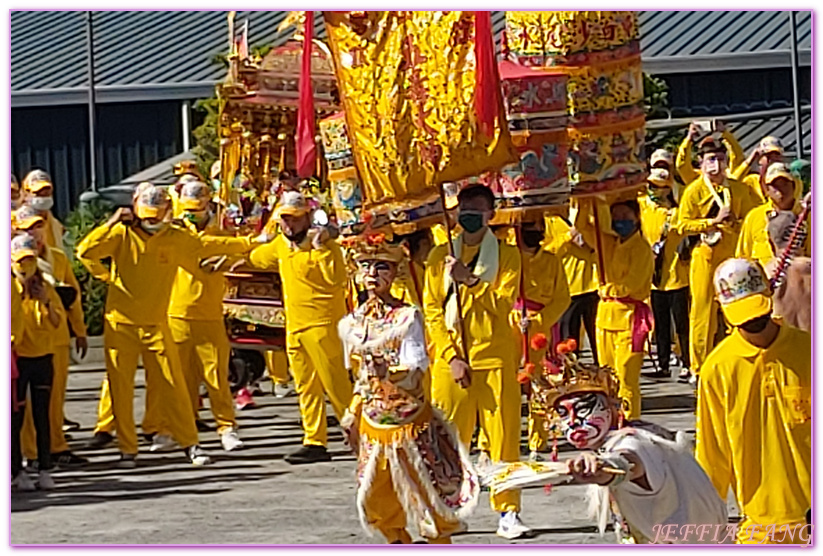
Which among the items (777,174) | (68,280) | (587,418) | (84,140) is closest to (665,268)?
(777,174)

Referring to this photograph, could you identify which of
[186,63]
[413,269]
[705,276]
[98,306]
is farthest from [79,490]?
[186,63]

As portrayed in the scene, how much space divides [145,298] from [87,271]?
6183mm

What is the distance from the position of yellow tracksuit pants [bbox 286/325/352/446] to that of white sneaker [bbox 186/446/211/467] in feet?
2.02

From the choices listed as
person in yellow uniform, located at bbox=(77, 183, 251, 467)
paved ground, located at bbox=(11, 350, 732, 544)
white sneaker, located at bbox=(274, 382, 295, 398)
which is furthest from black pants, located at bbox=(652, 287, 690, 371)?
person in yellow uniform, located at bbox=(77, 183, 251, 467)

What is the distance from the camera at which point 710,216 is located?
1306 cm

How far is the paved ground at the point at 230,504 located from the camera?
891 centimetres

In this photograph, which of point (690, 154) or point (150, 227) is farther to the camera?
point (690, 154)

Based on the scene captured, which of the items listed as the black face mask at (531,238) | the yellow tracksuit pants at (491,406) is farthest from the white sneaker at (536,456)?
the yellow tracksuit pants at (491,406)

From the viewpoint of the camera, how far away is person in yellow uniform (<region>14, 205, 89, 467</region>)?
35.4 ft

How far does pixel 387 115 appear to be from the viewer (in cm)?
973

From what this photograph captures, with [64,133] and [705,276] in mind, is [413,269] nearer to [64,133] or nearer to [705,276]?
[705,276]

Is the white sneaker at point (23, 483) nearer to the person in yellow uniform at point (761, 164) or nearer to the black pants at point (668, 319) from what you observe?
the person in yellow uniform at point (761, 164)

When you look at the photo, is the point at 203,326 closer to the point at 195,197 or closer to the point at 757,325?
the point at 195,197

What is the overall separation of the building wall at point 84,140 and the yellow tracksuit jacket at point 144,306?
15.3m
